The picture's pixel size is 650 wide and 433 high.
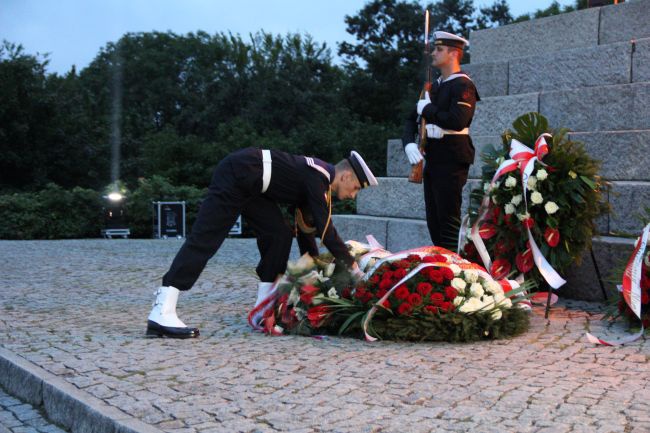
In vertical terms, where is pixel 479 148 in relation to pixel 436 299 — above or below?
above

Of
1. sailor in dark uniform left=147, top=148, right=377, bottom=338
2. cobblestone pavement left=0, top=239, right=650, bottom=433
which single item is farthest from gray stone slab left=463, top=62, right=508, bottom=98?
sailor in dark uniform left=147, top=148, right=377, bottom=338

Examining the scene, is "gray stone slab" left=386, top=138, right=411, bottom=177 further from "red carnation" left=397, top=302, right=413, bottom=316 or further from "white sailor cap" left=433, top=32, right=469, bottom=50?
"red carnation" left=397, top=302, right=413, bottom=316

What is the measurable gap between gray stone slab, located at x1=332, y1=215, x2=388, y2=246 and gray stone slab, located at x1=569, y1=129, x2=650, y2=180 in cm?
247

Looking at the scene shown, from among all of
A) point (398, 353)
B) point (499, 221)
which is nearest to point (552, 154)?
point (499, 221)

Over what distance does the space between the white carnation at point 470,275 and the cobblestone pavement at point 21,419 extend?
8.93 ft

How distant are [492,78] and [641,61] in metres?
1.92

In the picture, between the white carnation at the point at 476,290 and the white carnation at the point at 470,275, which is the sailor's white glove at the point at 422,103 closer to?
the white carnation at the point at 470,275

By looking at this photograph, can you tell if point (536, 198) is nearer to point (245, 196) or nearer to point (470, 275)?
point (470, 275)

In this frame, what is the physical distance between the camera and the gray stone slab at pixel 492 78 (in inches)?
411

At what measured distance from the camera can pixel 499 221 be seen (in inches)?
272

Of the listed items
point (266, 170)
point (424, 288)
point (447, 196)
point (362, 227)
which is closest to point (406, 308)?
point (424, 288)

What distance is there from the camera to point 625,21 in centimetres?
973

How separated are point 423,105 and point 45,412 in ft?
12.7

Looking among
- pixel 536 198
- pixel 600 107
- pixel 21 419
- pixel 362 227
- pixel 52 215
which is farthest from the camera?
pixel 52 215
